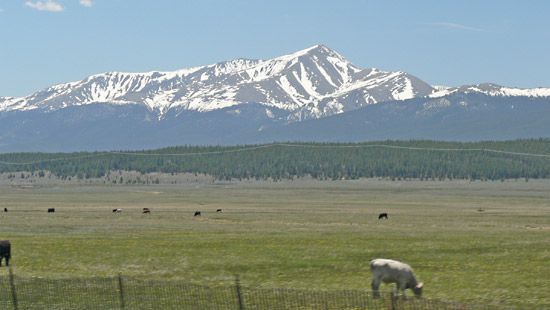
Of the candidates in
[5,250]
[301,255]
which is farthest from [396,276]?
[5,250]

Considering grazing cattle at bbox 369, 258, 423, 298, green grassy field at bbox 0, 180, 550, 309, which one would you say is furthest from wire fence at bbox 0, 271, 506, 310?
green grassy field at bbox 0, 180, 550, 309

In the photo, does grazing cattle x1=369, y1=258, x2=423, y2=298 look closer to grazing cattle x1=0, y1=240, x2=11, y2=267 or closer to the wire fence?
the wire fence

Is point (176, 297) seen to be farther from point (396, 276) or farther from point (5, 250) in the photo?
point (5, 250)

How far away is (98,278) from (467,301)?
14637 mm

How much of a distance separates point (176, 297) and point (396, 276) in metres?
7.57

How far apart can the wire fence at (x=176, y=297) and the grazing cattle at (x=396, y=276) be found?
551mm

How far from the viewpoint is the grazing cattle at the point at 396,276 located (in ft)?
113

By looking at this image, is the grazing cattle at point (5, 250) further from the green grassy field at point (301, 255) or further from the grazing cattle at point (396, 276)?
the grazing cattle at point (396, 276)

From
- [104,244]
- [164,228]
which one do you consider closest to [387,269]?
[104,244]

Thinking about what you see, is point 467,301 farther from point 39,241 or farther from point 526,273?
point 39,241

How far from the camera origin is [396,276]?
113 ft

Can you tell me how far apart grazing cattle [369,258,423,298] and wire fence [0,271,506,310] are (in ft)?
1.81

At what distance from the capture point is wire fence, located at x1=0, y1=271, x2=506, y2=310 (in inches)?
1254

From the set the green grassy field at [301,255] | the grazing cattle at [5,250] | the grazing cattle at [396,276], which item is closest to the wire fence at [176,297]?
the grazing cattle at [396,276]
